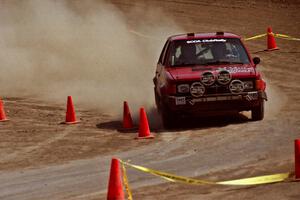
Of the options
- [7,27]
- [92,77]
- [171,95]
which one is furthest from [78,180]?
[7,27]

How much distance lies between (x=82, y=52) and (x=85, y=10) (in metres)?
5.83

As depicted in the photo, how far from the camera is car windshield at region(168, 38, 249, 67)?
15.8m

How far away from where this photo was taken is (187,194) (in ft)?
32.3

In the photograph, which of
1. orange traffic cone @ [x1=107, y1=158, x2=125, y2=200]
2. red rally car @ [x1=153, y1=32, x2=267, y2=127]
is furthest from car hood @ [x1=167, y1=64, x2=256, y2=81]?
orange traffic cone @ [x1=107, y1=158, x2=125, y2=200]

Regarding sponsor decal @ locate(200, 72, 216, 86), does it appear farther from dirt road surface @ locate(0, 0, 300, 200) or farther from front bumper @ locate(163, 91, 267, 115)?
dirt road surface @ locate(0, 0, 300, 200)

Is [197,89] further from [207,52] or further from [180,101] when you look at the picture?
[207,52]

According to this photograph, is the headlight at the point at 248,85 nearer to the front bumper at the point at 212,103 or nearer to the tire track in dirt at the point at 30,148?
the front bumper at the point at 212,103

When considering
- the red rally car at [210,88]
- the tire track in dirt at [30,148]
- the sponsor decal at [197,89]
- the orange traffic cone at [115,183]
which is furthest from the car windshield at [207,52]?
the orange traffic cone at [115,183]

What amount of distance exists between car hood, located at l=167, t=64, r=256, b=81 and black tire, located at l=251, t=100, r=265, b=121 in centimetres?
55

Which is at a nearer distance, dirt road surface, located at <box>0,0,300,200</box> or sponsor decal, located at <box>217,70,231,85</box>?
dirt road surface, located at <box>0,0,300,200</box>

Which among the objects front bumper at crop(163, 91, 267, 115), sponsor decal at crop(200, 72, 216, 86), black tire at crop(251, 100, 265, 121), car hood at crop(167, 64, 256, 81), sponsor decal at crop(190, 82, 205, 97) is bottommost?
black tire at crop(251, 100, 265, 121)

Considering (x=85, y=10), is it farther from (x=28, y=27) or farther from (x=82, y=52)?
(x=82, y=52)

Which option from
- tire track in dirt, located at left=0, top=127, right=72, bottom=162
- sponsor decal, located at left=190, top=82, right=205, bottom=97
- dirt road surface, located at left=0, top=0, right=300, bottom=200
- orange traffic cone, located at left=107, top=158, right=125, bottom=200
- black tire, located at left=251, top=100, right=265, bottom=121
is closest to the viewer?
orange traffic cone, located at left=107, top=158, right=125, bottom=200

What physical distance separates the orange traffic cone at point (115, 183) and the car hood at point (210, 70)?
615 centimetres
